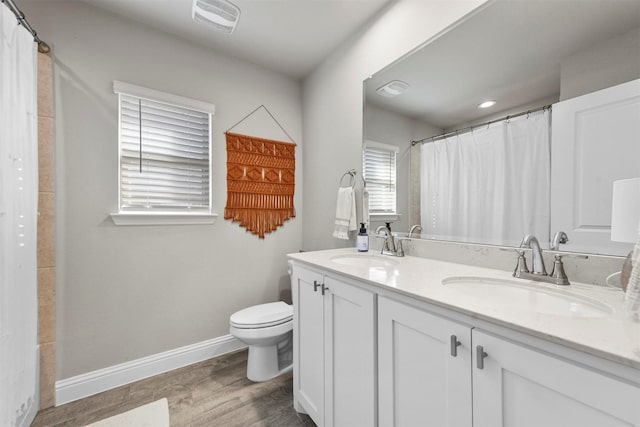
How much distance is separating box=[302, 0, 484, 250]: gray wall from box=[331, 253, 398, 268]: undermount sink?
0.37m

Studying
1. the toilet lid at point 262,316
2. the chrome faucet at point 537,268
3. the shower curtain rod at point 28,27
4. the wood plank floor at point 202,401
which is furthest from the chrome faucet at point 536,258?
the shower curtain rod at point 28,27

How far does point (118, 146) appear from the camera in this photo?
1761mm

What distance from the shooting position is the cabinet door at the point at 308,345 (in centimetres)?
127

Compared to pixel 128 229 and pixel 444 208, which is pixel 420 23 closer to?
pixel 444 208

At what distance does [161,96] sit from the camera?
1.89m

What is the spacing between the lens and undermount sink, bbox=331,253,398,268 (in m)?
1.44

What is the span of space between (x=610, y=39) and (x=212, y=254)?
2.43 m

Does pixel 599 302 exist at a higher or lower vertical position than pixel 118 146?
lower

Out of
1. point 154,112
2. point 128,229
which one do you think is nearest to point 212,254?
point 128,229

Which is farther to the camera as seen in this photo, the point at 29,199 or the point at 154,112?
the point at 154,112

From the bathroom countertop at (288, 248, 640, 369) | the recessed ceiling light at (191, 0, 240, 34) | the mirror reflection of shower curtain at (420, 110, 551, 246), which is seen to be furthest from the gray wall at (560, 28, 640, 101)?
the recessed ceiling light at (191, 0, 240, 34)

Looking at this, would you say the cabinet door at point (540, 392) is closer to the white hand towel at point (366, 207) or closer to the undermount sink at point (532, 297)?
the undermount sink at point (532, 297)

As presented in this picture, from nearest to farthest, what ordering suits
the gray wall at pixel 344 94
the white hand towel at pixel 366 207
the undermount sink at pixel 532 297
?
the undermount sink at pixel 532 297, the gray wall at pixel 344 94, the white hand towel at pixel 366 207

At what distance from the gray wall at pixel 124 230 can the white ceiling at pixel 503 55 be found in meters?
1.43
